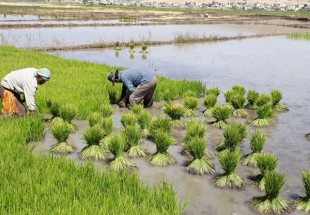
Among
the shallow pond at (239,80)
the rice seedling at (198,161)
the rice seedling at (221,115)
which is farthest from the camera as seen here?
the rice seedling at (221,115)

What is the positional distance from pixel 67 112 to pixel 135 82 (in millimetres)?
1702

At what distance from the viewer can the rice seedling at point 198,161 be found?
4957 mm

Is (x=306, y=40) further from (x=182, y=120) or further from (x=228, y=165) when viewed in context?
(x=228, y=165)

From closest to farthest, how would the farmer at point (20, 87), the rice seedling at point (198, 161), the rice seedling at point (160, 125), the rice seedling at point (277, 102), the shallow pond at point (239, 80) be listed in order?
the shallow pond at point (239, 80) → the rice seedling at point (198, 161) → the farmer at point (20, 87) → the rice seedling at point (160, 125) → the rice seedling at point (277, 102)

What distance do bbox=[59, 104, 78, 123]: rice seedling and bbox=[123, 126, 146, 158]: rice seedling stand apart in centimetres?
137

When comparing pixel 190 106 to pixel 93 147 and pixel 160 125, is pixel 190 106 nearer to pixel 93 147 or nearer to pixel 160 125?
pixel 160 125

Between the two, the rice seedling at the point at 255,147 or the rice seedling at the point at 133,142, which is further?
the rice seedling at the point at 133,142

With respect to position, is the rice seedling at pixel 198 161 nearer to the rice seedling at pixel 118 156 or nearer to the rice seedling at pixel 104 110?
the rice seedling at pixel 118 156

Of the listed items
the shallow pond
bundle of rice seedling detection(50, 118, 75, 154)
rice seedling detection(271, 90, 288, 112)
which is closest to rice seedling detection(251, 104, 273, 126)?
the shallow pond

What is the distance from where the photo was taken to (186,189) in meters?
4.50

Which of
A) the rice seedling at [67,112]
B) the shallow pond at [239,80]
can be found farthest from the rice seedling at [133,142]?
the rice seedling at [67,112]

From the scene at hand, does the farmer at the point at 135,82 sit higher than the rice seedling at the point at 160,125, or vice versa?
the farmer at the point at 135,82

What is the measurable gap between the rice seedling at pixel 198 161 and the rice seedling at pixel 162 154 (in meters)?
0.31

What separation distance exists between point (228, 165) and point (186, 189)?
0.58 m
